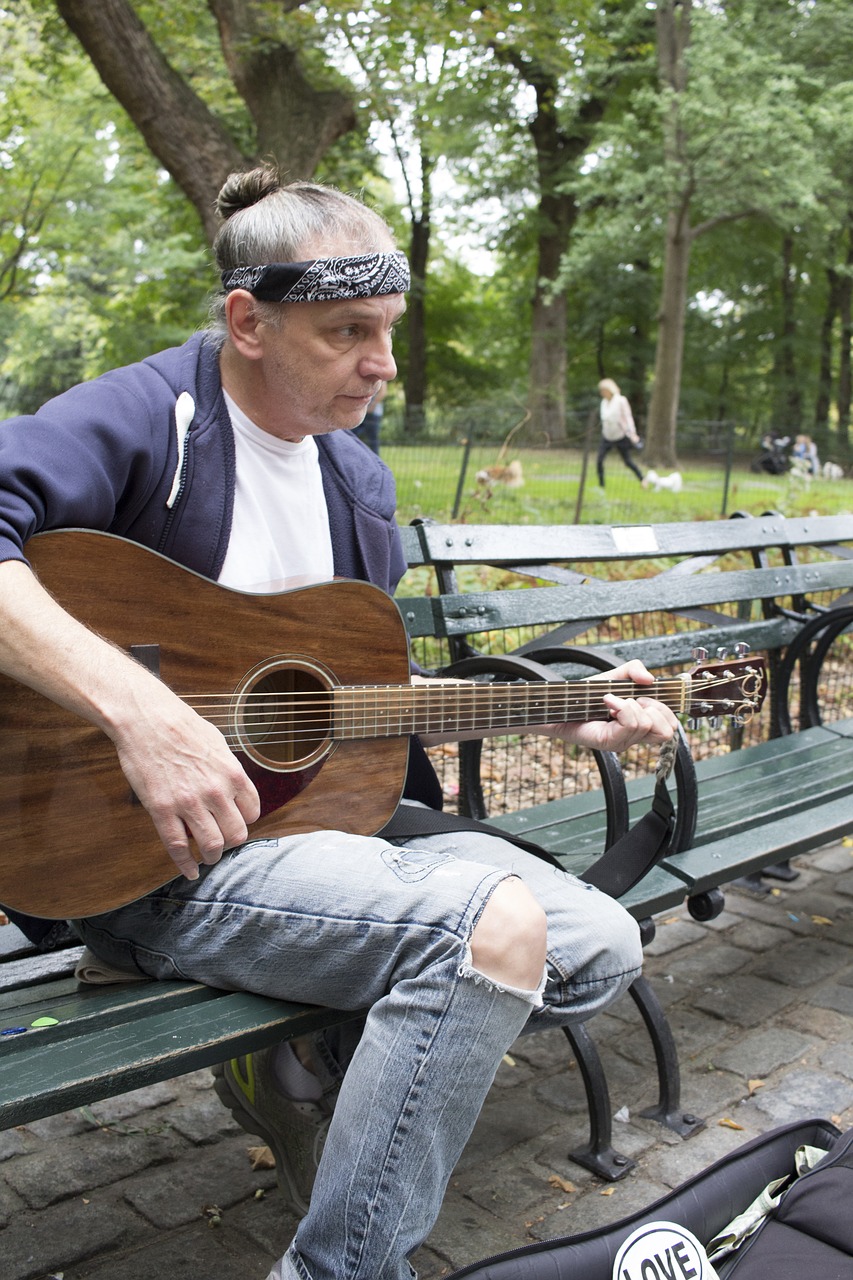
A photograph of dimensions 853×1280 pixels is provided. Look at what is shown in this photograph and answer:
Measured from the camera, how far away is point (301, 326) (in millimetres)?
2139

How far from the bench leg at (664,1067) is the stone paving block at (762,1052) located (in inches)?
12.0

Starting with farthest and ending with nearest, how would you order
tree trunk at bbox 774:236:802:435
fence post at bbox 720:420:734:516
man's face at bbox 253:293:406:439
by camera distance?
1. tree trunk at bbox 774:236:802:435
2. fence post at bbox 720:420:734:516
3. man's face at bbox 253:293:406:439

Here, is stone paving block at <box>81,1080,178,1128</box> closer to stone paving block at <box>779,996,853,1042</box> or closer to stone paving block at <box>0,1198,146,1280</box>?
stone paving block at <box>0,1198,146,1280</box>

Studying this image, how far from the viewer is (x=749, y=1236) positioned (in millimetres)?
2029

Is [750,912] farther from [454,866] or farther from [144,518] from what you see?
[144,518]

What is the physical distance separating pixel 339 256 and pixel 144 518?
586 millimetres

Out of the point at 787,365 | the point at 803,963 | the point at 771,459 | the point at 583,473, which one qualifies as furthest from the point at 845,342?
the point at 803,963

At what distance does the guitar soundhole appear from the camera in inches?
80.0

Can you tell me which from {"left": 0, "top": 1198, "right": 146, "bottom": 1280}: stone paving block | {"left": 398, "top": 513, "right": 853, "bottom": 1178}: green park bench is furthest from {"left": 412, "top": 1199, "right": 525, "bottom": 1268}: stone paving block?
{"left": 0, "top": 1198, "right": 146, "bottom": 1280}: stone paving block

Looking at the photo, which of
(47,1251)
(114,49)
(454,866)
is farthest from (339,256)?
(114,49)

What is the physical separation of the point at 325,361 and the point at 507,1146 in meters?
1.85

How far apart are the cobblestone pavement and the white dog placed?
34.2 feet

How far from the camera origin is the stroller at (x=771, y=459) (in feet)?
59.4

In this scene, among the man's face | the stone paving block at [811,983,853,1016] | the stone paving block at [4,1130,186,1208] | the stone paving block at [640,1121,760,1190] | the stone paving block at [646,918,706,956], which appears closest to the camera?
the man's face
